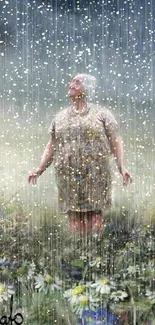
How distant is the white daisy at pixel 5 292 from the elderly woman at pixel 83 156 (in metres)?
0.32

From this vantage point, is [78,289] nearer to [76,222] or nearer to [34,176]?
[76,222]

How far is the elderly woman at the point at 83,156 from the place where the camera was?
1759 mm

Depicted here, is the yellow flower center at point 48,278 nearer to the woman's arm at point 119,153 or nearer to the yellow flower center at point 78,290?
the yellow flower center at point 78,290

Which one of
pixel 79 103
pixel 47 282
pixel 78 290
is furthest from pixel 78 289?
pixel 79 103

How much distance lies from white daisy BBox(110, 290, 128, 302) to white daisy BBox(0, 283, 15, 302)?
0.37 m

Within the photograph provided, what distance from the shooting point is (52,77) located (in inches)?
69.4

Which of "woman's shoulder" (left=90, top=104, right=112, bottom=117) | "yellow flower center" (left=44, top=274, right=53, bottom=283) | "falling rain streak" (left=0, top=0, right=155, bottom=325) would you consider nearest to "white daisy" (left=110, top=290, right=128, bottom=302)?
"falling rain streak" (left=0, top=0, right=155, bottom=325)

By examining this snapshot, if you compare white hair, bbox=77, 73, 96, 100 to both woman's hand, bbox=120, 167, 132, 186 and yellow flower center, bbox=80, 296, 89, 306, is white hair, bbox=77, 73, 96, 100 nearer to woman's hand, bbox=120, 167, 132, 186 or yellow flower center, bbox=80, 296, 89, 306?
woman's hand, bbox=120, 167, 132, 186

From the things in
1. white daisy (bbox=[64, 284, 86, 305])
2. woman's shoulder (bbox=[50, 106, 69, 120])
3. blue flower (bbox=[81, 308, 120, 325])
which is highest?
woman's shoulder (bbox=[50, 106, 69, 120])

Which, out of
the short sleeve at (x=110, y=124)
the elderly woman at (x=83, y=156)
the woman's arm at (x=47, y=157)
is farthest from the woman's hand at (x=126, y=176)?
the woman's arm at (x=47, y=157)

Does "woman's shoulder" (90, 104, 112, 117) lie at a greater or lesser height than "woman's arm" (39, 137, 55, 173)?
greater

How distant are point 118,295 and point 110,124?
628mm

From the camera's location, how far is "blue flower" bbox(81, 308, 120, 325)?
175 centimetres

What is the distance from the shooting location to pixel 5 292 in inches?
70.3
